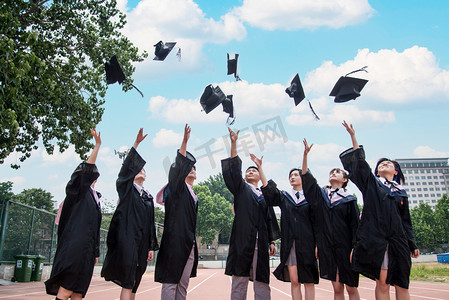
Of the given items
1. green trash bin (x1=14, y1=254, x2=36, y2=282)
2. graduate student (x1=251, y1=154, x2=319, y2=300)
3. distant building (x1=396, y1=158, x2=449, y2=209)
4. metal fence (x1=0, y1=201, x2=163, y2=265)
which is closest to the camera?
graduate student (x1=251, y1=154, x2=319, y2=300)

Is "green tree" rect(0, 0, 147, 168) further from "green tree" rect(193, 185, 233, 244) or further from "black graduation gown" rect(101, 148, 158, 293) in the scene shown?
"green tree" rect(193, 185, 233, 244)

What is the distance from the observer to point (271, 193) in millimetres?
4625

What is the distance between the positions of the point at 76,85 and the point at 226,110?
696 centimetres

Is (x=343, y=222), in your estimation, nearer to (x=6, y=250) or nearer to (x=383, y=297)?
(x=383, y=297)

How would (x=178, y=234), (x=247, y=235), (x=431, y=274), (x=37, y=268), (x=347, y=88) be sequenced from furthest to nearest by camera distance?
(x=431, y=274) → (x=37, y=268) → (x=347, y=88) → (x=247, y=235) → (x=178, y=234)

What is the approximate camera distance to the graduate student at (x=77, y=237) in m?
3.48

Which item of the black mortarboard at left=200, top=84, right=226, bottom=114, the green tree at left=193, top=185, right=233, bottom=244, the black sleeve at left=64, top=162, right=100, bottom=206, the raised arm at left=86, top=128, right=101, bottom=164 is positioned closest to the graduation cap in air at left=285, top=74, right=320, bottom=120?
the black mortarboard at left=200, top=84, right=226, bottom=114

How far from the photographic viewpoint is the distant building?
420 feet

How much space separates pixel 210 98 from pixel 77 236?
126 inches

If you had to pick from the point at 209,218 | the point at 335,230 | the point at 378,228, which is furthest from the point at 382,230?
the point at 209,218

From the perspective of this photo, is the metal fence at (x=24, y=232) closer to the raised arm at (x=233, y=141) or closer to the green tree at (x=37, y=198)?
the raised arm at (x=233, y=141)

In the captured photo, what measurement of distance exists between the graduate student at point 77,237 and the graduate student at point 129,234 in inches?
9.2

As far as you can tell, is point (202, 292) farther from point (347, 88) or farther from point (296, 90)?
point (347, 88)

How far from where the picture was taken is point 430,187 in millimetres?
129000
